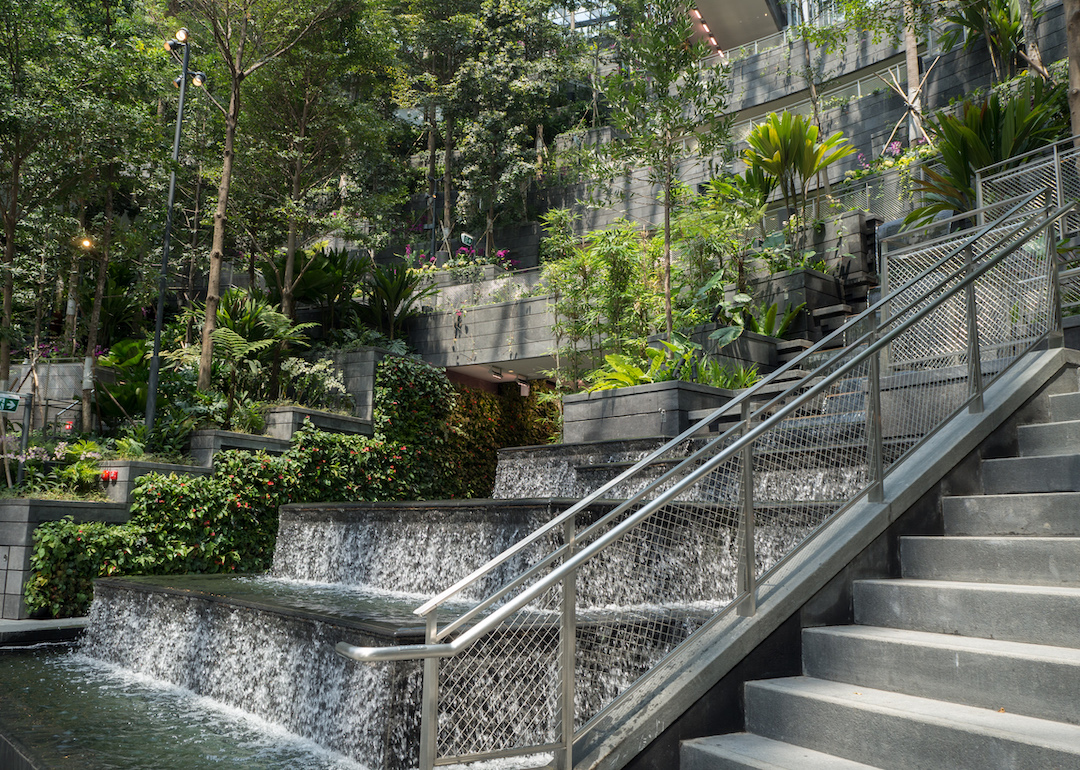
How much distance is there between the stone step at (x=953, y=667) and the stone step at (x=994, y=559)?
1.36 feet

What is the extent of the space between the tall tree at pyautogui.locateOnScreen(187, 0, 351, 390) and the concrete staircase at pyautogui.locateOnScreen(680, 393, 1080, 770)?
9.86 metres

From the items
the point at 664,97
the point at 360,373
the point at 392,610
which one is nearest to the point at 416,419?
the point at 360,373

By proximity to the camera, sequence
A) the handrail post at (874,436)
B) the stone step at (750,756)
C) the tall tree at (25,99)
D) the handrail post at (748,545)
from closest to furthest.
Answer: the stone step at (750,756), the handrail post at (748,545), the handrail post at (874,436), the tall tree at (25,99)

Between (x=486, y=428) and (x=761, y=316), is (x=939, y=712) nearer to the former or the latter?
(x=761, y=316)

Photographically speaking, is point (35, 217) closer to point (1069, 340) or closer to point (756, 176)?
point (756, 176)

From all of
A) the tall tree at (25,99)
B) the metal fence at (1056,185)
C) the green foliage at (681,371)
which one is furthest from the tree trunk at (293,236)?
the metal fence at (1056,185)

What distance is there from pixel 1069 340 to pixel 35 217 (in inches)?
525

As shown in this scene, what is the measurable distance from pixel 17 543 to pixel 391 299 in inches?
284

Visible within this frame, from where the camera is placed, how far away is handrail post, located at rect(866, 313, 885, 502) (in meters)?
3.90

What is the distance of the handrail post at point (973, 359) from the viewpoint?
447cm

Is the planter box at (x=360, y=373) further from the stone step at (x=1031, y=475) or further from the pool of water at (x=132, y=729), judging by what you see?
the stone step at (x=1031, y=475)

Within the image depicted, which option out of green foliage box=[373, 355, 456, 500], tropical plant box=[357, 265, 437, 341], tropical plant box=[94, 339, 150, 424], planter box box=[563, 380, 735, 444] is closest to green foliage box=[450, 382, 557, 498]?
green foliage box=[373, 355, 456, 500]

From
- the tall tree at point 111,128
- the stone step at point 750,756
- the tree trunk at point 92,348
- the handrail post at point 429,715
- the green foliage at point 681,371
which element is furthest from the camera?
the tall tree at point 111,128

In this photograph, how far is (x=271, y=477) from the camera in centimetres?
1016
